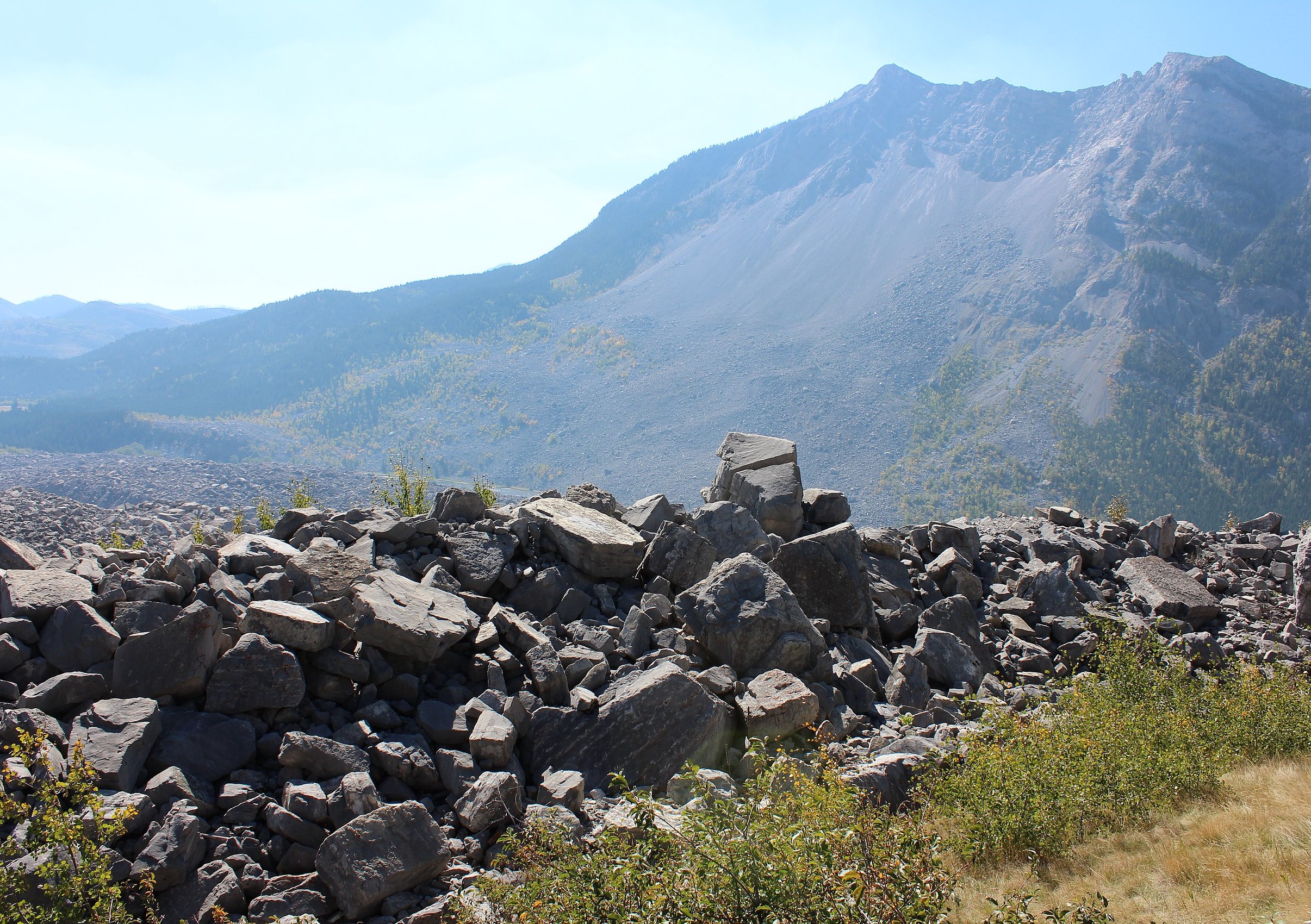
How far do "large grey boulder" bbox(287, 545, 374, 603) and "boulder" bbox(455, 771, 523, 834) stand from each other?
3244 mm

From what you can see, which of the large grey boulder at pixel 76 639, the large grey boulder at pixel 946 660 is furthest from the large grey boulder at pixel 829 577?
the large grey boulder at pixel 76 639

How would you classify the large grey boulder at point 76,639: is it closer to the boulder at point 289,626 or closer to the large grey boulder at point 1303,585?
the boulder at point 289,626

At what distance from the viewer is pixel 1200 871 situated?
701 centimetres

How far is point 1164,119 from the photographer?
17500cm

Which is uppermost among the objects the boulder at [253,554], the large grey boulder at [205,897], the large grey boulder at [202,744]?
the boulder at [253,554]

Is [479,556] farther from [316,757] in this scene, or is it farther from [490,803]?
[490,803]

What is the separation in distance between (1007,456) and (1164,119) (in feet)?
381

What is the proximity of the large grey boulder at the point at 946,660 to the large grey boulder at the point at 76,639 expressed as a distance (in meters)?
10.3

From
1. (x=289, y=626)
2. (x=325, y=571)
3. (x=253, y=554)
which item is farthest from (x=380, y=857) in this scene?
(x=253, y=554)

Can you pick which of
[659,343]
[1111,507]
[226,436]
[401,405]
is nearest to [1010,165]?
[659,343]

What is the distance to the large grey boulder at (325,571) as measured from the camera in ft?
31.2

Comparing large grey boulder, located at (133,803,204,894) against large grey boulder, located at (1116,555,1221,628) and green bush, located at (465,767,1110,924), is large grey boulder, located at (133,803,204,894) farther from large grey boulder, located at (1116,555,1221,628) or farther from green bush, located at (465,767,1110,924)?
large grey boulder, located at (1116,555,1221,628)

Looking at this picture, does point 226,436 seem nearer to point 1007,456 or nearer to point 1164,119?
point 1007,456

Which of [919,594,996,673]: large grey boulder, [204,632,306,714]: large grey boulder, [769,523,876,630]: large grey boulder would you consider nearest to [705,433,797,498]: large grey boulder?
[769,523,876,630]: large grey boulder
